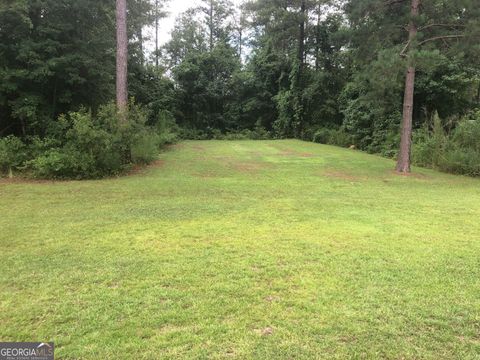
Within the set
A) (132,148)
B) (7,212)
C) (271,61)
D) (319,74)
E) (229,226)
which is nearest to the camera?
(229,226)

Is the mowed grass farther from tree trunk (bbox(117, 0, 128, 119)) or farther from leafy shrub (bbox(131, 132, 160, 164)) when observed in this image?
tree trunk (bbox(117, 0, 128, 119))

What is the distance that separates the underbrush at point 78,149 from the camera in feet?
33.4

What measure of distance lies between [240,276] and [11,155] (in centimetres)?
929

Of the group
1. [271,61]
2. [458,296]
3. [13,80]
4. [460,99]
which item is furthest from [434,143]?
[271,61]

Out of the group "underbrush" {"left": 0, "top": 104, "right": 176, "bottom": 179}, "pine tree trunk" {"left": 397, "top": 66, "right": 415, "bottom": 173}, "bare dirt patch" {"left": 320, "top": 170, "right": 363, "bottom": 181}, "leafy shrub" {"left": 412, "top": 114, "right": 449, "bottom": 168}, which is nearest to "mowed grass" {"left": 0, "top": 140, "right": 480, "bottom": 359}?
"underbrush" {"left": 0, "top": 104, "right": 176, "bottom": 179}

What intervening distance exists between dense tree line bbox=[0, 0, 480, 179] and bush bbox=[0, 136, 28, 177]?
1.94 feet

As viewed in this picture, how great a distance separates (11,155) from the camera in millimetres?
10703

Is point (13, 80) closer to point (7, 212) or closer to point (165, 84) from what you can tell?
point (7, 212)

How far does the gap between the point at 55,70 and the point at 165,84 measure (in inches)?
702

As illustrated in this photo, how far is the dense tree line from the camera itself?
11.5 meters

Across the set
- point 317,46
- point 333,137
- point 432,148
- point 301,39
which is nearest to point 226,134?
point 301,39

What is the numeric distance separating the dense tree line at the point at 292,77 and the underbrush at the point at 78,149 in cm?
47

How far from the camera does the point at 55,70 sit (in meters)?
11.8

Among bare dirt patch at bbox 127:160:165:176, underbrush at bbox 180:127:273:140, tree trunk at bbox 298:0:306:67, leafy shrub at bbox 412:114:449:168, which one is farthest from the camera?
underbrush at bbox 180:127:273:140
